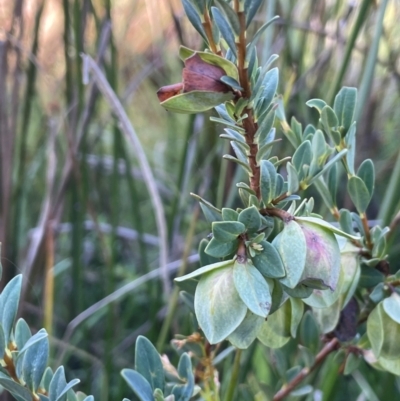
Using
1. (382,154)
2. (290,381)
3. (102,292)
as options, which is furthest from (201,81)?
(382,154)

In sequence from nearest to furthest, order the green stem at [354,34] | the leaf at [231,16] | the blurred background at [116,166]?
1. the leaf at [231,16]
2. the green stem at [354,34]
3. the blurred background at [116,166]

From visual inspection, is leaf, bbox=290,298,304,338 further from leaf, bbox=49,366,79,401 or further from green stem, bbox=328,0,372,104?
green stem, bbox=328,0,372,104

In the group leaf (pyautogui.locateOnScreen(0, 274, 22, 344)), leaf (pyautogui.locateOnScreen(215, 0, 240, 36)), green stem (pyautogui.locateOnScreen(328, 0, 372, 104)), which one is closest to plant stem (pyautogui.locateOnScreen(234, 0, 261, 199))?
leaf (pyautogui.locateOnScreen(215, 0, 240, 36))

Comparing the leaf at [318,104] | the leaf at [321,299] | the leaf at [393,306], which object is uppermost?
the leaf at [318,104]

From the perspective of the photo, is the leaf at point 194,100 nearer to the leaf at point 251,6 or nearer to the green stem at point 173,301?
the leaf at point 251,6

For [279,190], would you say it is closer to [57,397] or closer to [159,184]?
[57,397]

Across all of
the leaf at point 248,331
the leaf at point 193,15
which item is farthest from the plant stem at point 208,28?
the leaf at point 248,331

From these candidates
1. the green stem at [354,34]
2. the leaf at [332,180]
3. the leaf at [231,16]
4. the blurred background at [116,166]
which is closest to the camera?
the leaf at [231,16]
